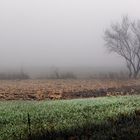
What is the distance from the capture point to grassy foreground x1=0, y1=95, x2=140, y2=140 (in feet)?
55.3

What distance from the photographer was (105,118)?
69.3ft

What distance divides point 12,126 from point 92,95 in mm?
22303

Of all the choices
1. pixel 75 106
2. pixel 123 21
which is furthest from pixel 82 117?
pixel 123 21

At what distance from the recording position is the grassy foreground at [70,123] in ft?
55.3

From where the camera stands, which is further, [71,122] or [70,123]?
[71,122]

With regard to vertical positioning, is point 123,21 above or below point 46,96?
above

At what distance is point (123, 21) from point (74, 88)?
1518 inches

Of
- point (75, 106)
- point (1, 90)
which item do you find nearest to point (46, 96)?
point (1, 90)

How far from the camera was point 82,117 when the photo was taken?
22234mm

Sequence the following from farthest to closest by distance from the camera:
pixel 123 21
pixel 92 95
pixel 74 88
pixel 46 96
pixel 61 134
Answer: pixel 123 21 < pixel 74 88 < pixel 92 95 < pixel 46 96 < pixel 61 134

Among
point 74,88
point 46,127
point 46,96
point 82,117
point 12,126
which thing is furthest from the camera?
point 74,88

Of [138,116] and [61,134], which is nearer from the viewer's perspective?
[61,134]

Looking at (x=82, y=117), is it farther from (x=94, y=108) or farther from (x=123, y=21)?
(x=123, y=21)

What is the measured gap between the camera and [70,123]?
20266 millimetres
